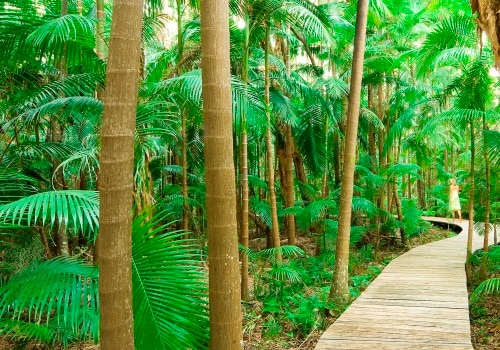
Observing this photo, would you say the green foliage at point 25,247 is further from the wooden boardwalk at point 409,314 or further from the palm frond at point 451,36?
the palm frond at point 451,36

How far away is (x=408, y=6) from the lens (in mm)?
10031

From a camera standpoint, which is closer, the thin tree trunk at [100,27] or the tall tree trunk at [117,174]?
the tall tree trunk at [117,174]

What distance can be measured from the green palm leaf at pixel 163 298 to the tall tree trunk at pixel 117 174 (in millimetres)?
727

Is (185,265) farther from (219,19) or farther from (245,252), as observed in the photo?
(245,252)

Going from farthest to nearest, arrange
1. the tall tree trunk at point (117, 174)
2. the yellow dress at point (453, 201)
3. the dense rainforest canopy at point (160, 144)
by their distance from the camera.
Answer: the yellow dress at point (453, 201) → the dense rainforest canopy at point (160, 144) → the tall tree trunk at point (117, 174)

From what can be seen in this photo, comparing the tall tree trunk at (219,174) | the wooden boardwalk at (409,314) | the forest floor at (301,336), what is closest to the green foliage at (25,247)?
the forest floor at (301,336)

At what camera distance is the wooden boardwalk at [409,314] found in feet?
12.1

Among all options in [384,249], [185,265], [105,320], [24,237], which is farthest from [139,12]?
A: [384,249]

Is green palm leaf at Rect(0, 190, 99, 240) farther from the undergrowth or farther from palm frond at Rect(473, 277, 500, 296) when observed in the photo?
palm frond at Rect(473, 277, 500, 296)

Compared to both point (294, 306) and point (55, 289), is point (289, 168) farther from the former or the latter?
point (55, 289)

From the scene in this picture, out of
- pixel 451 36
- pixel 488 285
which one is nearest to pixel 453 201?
pixel 451 36

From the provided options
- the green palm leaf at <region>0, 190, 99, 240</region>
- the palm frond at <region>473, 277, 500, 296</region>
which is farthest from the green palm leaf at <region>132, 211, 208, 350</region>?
the palm frond at <region>473, 277, 500, 296</region>

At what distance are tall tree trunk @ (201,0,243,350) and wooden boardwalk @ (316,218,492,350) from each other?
1.57 metres

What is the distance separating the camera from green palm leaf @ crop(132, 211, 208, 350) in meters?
2.34
